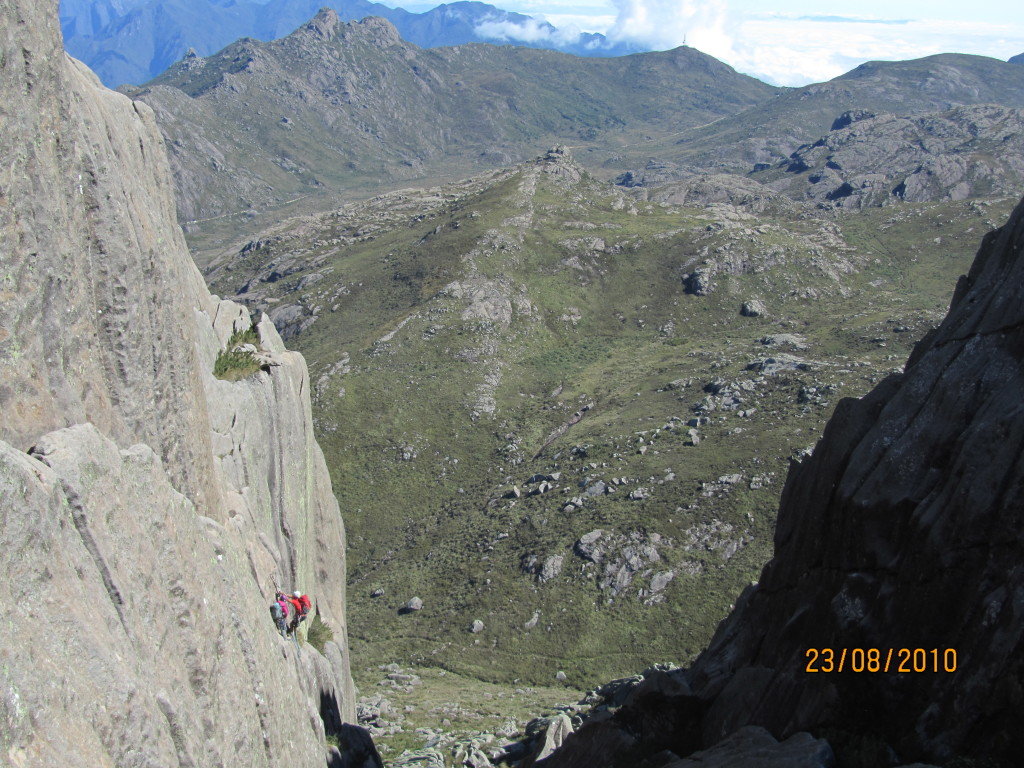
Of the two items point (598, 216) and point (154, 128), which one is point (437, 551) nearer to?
point (154, 128)

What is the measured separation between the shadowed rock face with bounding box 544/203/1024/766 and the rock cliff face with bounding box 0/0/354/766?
45.5ft

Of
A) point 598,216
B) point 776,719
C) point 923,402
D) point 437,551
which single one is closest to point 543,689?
point 437,551

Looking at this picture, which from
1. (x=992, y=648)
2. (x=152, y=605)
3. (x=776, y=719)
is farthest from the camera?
(x=776, y=719)

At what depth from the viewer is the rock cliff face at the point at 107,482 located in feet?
40.6

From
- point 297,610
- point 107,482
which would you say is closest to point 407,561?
point 297,610

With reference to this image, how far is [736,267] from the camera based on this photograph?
467 feet

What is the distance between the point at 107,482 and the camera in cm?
1505

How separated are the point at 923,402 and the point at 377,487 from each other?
227 ft
